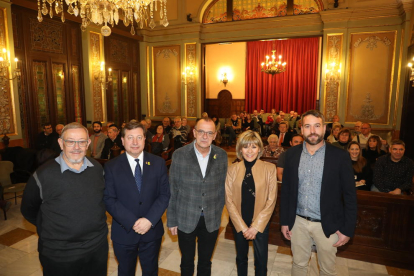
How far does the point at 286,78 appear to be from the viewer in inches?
495

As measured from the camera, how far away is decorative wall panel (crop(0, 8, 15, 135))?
215 inches

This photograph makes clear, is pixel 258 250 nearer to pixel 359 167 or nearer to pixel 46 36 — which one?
pixel 359 167

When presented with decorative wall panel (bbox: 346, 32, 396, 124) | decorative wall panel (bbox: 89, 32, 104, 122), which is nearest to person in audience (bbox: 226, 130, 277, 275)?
decorative wall panel (bbox: 89, 32, 104, 122)

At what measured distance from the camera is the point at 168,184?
2.13m

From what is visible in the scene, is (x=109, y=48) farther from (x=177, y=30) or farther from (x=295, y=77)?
(x=295, y=77)

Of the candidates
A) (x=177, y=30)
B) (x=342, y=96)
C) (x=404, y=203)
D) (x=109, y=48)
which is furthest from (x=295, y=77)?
(x=404, y=203)

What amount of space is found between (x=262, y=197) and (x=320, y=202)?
0.42 m

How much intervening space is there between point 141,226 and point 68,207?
0.51m

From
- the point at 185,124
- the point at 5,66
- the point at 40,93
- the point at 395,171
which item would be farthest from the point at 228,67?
the point at 395,171

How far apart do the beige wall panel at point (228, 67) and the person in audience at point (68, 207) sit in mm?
12319

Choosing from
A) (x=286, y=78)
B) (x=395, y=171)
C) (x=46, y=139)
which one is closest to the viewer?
(x=395, y=171)

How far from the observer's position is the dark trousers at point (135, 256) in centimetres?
199

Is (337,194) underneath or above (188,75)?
underneath

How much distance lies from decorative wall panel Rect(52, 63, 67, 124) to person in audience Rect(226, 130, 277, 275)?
626 cm
